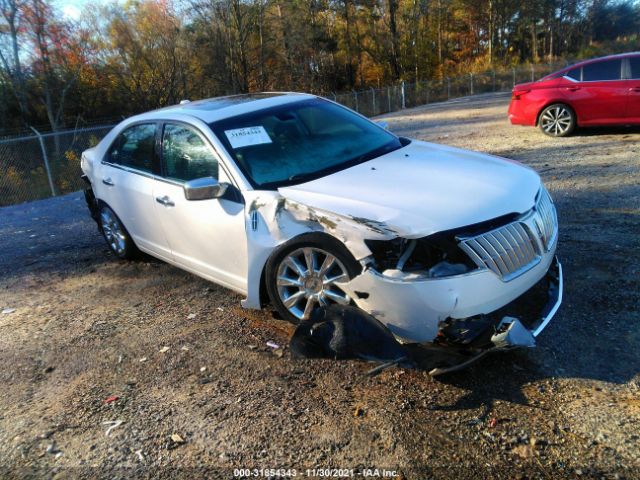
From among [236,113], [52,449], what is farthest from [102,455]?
[236,113]

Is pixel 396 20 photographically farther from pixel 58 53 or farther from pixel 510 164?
pixel 510 164

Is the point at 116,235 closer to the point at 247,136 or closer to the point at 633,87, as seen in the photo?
the point at 247,136

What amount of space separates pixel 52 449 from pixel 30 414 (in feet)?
1.55

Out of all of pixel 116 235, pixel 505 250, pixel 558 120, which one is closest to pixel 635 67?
pixel 558 120

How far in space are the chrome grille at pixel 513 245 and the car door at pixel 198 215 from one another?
1.64m

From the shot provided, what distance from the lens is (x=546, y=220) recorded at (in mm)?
3445

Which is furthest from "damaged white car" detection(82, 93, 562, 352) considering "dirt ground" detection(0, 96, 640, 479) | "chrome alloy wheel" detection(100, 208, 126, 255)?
"chrome alloy wheel" detection(100, 208, 126, 255)

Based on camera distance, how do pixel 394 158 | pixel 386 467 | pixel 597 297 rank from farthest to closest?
pixel 394 158 → pixel 597 297 → pixel 386 467

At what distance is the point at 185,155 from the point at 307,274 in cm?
166

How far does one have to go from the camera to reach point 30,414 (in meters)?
3.12

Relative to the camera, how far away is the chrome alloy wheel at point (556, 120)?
10.4m

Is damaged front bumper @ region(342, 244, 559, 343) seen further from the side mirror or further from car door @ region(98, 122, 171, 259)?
car door @ region(98, 122, 171, 259)

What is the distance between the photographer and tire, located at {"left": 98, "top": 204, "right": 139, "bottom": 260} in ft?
17.9

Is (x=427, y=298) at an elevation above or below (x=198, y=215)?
below
